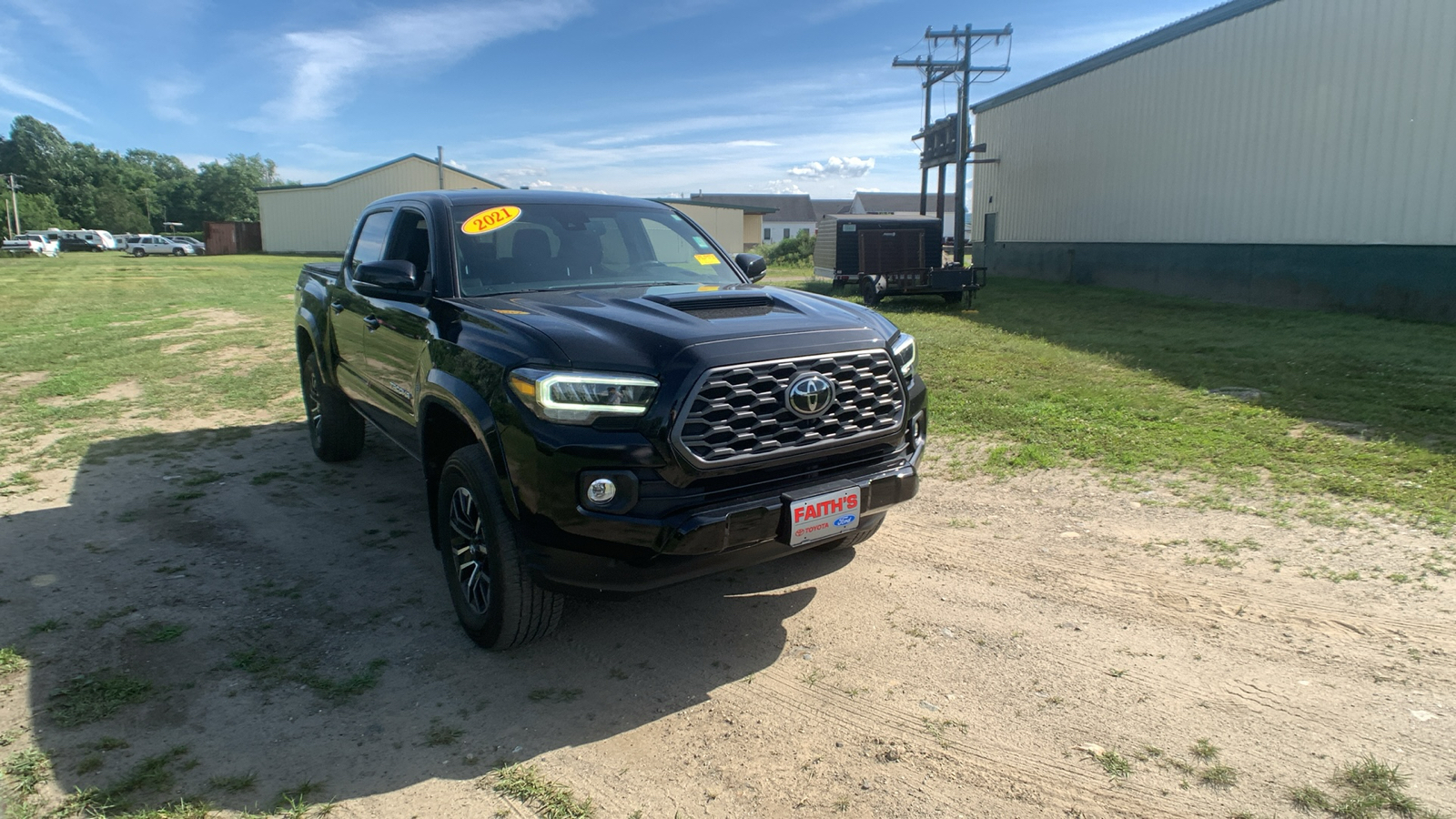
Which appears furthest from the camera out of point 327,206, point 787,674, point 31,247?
point 327,206

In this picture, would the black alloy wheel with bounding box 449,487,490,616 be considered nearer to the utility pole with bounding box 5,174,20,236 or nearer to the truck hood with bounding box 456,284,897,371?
the truck hood with bounding box 456,284,897,371

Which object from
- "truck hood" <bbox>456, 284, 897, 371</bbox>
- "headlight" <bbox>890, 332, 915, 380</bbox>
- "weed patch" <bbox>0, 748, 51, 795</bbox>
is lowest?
"weed patch" <bbox>0, 748, 51, 795</bbox>

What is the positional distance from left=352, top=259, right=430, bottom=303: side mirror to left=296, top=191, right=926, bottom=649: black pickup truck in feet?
0.04

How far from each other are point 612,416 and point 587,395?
4.6 inches

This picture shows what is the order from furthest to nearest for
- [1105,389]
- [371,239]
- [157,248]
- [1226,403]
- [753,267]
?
[157,248]
[1105,389]
[1226,403]
[371,239]
[753,267]

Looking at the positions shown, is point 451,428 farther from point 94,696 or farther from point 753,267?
point 753,267

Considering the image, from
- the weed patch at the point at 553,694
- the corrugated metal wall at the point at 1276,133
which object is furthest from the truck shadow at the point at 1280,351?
the weed patch at the point at 553,694

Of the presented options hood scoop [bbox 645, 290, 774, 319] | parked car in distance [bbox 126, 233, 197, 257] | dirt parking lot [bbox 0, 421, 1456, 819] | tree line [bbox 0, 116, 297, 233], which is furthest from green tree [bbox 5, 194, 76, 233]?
hood scoop [bbox 645, 290, 774, 319]

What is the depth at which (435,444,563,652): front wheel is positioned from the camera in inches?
125

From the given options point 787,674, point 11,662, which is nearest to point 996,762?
point 787,674

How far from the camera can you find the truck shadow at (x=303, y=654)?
2867 mm

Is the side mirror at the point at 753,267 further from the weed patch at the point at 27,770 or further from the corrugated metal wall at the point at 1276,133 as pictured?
the corrugated metal wall at the point at 1276,133

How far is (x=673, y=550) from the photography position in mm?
2947

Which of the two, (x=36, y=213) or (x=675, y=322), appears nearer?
(x=675, y=322)
